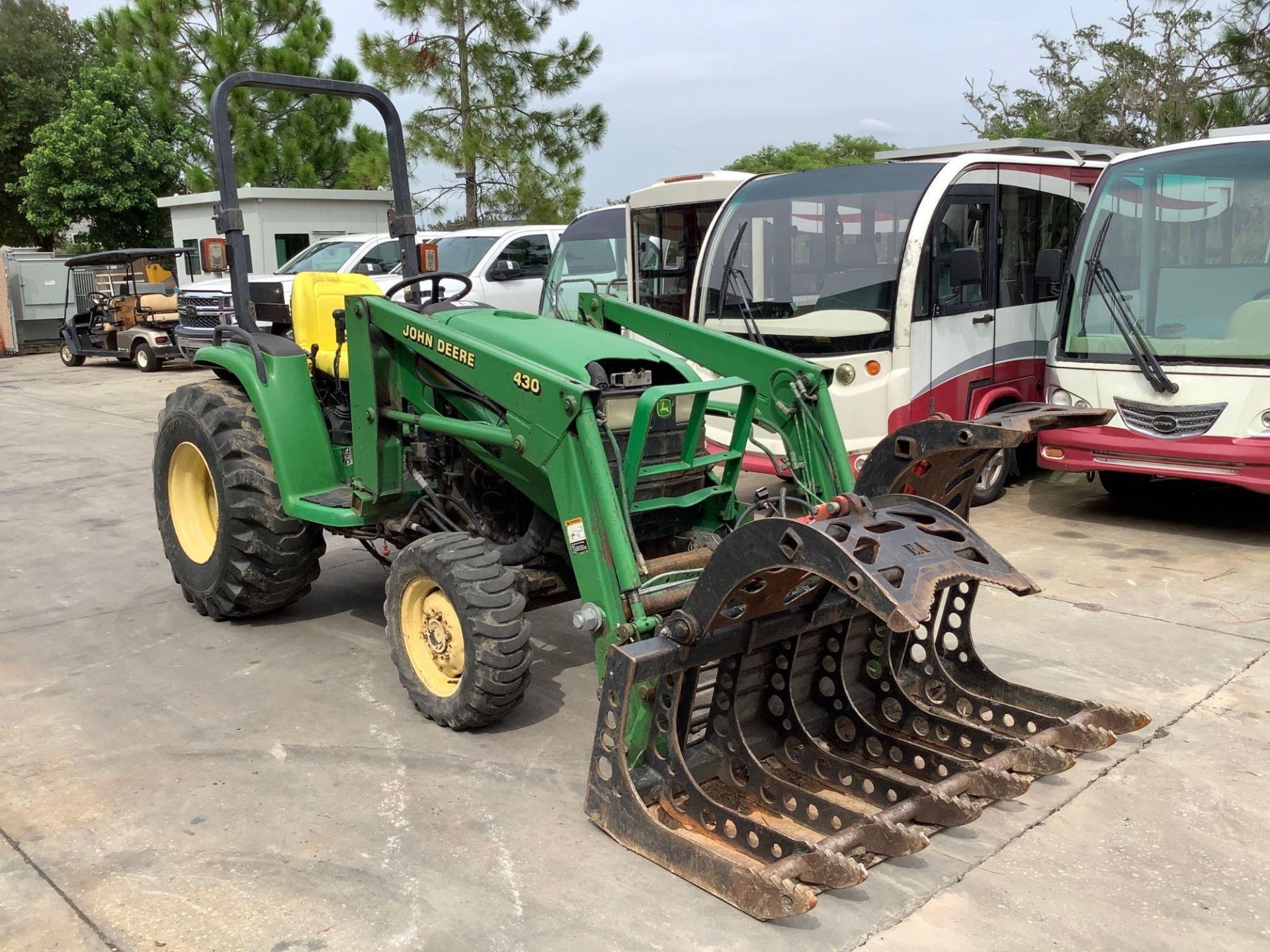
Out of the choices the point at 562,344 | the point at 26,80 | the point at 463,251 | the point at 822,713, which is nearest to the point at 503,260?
the point at 463,251

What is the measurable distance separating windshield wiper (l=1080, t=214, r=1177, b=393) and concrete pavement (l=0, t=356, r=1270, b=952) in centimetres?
127

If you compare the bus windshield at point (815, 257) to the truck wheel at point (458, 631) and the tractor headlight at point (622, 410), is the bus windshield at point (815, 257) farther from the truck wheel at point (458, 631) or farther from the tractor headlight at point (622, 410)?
the truck wheel at point (458, 631)

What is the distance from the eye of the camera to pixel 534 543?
4660mm

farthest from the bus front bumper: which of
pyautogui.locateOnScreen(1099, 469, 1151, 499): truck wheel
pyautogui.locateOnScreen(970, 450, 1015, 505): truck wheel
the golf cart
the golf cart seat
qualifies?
the golf cart seat

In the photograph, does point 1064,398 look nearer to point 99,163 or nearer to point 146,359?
point 146,359

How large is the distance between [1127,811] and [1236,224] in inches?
201

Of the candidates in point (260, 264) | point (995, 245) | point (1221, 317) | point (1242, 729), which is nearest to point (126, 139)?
point (260, 264)

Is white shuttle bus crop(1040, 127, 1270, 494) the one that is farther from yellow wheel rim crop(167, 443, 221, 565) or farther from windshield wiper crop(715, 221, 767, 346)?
yellow wheel rim crop(167, 443, 221, 565)

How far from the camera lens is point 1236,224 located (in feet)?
24.4

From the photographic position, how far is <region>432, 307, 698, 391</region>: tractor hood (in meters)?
4.49

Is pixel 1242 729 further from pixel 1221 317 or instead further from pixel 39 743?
pixel 39 743

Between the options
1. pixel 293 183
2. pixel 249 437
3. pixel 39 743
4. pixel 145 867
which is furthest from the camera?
pixel 293 183

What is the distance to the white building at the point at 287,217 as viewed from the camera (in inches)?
846

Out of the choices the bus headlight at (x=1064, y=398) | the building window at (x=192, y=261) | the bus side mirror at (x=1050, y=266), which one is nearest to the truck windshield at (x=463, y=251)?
the bus side mirror at (x=1050, y=266)
